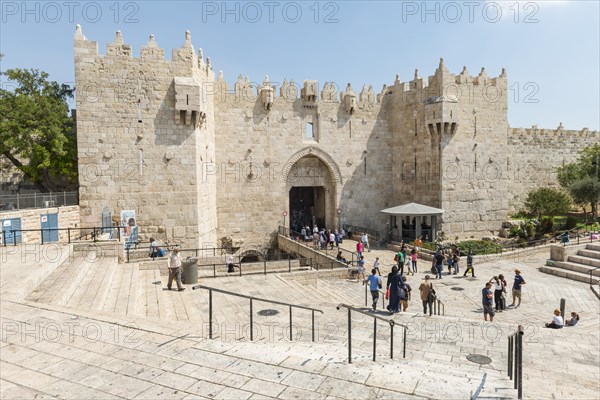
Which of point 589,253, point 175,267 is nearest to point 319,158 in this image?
point 589,253

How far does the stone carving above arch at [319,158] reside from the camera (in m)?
24.0

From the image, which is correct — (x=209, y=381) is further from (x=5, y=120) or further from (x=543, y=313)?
(x=5, y=120)

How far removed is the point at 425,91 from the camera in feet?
78.7

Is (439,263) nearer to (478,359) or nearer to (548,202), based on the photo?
(478,359)

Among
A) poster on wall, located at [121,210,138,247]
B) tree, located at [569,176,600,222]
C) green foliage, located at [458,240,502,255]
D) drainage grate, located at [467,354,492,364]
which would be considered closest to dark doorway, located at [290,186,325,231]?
green foliage, located at [458,240,502,255]

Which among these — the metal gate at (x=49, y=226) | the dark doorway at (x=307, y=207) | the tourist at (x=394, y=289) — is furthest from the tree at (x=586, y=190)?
the metal gate at (x=49, y=226)

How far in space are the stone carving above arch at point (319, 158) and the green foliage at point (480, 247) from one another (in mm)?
8872

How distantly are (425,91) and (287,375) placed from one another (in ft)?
→ 75.8

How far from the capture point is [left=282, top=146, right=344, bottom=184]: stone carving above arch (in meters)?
24.0

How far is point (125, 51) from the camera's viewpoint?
16.9m

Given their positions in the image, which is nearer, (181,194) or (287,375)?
(287,375)

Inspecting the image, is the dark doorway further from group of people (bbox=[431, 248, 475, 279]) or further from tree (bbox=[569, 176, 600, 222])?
tree (bbox=[569, 176, 600, 222])

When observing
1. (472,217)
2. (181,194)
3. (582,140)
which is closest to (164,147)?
(181,194)

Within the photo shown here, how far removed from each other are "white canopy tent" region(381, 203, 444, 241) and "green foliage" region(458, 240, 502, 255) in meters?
2.35
